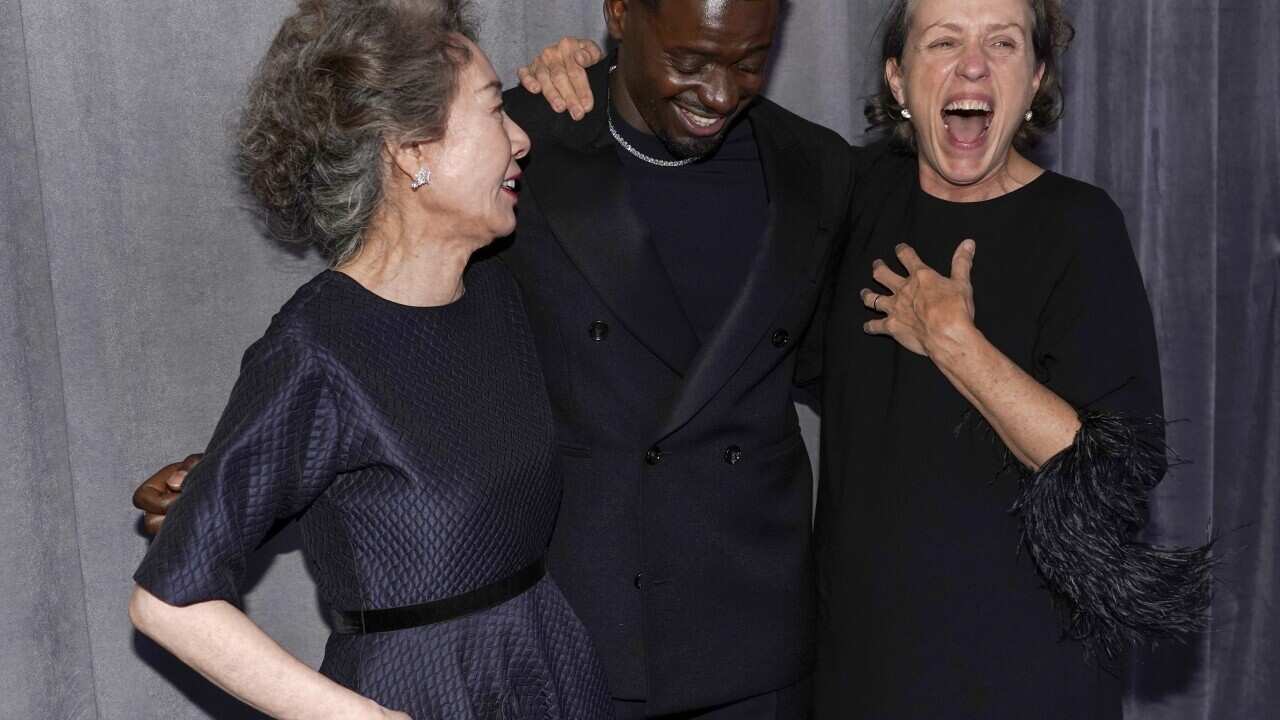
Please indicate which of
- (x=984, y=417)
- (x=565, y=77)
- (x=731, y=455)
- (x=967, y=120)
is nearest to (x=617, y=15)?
(x=565, y=77)

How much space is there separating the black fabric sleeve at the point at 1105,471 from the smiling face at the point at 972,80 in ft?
0.58

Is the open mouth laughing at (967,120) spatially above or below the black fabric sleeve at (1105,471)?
above

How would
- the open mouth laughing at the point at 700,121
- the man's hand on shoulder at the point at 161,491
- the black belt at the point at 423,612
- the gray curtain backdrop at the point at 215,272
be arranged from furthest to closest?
the gray curtain backdrop at the point at 215,272, the open mouth laughing at the point at 700,121, the man's hand on shoulder at the point at 161,491, the black belt at the point at 423,612

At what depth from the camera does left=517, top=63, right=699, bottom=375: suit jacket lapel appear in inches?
68.6

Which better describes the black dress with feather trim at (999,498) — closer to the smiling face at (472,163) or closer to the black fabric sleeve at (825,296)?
the black fabric sleeve at (825,296)

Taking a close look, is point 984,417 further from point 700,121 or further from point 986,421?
point 700,121

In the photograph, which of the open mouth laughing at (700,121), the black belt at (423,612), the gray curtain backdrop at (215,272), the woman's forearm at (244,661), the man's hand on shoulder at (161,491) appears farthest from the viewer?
the gray curtain backdrop at (215,272)

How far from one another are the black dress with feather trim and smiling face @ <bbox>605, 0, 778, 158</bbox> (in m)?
0.36

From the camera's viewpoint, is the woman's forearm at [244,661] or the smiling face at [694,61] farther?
the smiling face at [694,61]

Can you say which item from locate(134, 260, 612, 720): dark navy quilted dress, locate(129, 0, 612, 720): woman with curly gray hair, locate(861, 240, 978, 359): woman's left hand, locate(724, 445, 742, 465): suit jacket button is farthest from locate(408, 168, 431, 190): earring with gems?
locate(861, 240, 978, 359): woman's left hand

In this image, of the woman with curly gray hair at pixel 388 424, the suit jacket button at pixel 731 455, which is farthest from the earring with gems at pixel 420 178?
the suit jacket button at pixel 731 455

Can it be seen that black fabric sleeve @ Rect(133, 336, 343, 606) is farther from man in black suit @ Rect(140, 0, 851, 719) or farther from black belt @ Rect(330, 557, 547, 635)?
man in black suit @ Rect(140, 0, 851, 719)

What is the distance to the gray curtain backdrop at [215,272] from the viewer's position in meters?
1.98

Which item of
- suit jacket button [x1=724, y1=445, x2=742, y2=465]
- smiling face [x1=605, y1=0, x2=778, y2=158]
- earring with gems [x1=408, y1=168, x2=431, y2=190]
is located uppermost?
smiling face [x1=605, y1=0, x2=778, y2=158]
